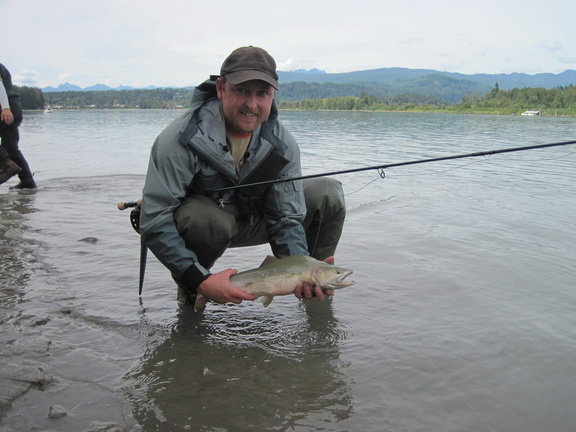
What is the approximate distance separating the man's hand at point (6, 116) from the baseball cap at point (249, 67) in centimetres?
725

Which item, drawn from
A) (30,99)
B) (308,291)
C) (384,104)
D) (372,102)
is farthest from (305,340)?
(384,104)

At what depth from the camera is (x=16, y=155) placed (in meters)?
9.55

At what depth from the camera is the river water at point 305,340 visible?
2584 mm

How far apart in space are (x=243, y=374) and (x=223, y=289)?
0.55 metres

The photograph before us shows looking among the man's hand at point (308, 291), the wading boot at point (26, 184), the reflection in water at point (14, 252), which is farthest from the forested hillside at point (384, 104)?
the man's hand at point (308, 291)

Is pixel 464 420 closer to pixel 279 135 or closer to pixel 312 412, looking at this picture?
pixel 312 412

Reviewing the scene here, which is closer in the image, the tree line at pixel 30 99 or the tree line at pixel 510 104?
the tree line at pixel 30 99

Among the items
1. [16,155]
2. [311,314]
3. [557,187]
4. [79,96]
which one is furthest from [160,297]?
[79,96]

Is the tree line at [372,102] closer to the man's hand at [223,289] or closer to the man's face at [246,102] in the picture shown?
the man's face at [246,102]

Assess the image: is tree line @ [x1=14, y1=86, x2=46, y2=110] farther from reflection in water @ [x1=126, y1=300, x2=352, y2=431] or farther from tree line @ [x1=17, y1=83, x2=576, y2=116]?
reflection in water @ [x1=126, y1=300, x2=352, y2=431]

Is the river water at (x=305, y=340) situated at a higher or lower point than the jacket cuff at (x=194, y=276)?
lower

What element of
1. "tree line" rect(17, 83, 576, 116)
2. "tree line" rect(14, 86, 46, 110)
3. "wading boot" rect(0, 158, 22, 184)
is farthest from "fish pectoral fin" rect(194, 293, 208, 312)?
"tree line" rect(14, 86, 46, 110)

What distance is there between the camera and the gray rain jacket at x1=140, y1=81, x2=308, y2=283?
11.0 ft

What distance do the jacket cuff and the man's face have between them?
1.06 metres
